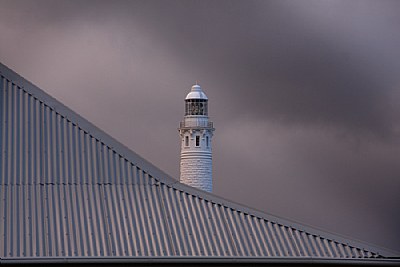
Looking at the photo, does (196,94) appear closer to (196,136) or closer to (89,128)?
(196,136)

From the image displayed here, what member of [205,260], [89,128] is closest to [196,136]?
[89,128]

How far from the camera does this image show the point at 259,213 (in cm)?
3164

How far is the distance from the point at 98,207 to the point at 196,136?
11763 centimetres

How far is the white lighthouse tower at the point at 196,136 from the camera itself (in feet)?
484

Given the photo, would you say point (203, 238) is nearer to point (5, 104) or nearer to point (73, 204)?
point (73, 204)

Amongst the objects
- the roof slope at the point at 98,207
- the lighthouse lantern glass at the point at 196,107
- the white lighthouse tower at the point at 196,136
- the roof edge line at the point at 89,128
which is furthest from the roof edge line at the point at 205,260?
the lighthouse lantern glass at the point at 196,107

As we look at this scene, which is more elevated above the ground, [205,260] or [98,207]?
[98,207]

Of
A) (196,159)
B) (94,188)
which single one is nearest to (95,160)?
(94,188)

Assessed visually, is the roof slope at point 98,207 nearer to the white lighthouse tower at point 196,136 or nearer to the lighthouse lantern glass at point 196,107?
the white lighthouse tower at point 196,136

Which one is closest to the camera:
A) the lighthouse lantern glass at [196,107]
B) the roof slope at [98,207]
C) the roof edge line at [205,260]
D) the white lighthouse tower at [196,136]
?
the roof edge line at [205,260]

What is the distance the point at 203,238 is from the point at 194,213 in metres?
1.06

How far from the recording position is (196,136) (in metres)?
149

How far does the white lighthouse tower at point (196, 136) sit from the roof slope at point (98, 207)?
11306cm

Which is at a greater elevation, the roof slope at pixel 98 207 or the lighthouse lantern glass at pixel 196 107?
the lighthouse lantern glass at pixel 196 107
